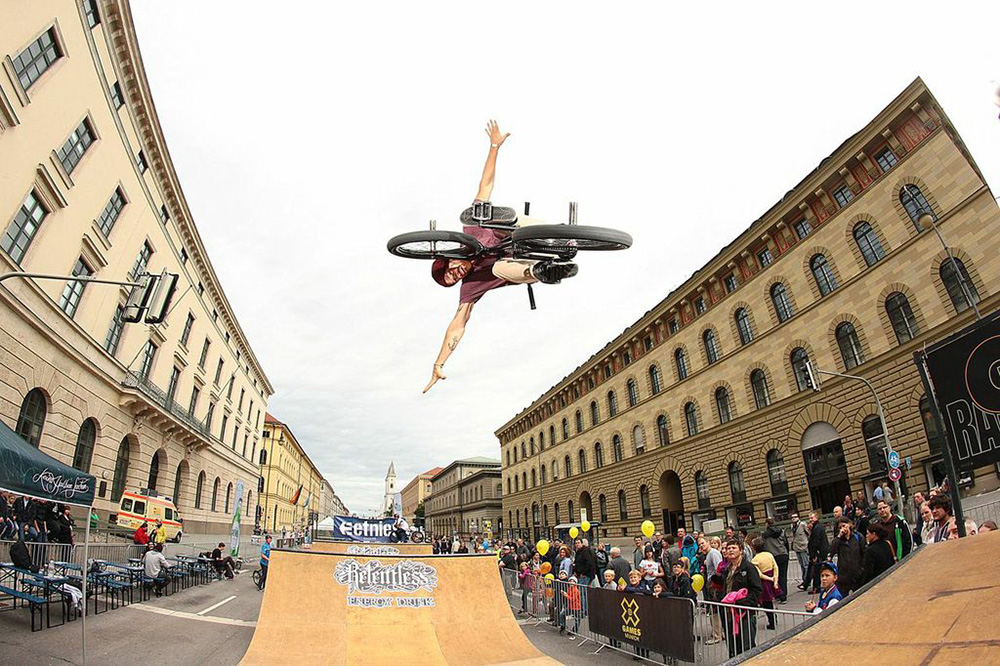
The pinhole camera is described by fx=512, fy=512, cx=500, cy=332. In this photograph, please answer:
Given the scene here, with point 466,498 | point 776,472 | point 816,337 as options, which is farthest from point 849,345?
point 466,498

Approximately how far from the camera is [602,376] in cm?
A: 4491

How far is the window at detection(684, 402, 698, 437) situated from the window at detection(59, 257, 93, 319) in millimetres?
31677

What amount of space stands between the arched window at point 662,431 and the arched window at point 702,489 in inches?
144

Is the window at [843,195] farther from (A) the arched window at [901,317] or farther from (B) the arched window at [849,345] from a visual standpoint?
(B) the arched window at [849,345]

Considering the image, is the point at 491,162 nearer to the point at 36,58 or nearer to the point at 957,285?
the point at 36,58

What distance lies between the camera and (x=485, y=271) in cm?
897

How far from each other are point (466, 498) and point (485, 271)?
87507 mm

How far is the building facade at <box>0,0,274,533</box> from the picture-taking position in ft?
48.5

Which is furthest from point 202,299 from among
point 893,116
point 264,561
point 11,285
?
point 893,116

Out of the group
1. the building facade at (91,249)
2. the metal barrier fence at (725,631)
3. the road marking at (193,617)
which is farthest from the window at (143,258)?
the metal barrier fence at (725,631)

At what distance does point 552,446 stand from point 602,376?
12748 millimetres

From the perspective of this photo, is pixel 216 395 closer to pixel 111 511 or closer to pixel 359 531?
pixel 111 511

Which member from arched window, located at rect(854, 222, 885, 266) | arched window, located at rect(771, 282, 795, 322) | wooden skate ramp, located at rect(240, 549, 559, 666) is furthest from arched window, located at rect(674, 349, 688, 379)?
wooden skate ramp, located at rect(240, 549, 559, 666)

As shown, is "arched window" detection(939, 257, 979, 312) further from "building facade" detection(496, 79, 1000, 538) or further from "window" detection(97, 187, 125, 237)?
"window" detection(97, 187, 125, 237)
